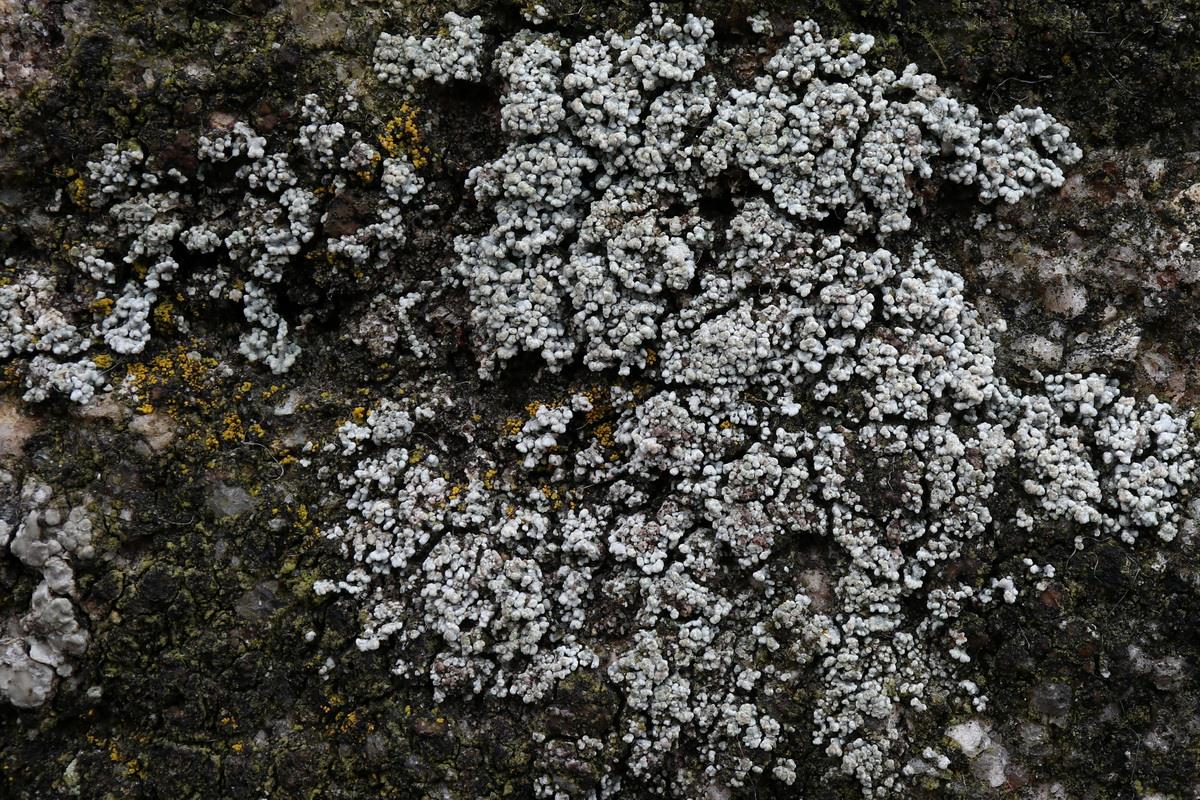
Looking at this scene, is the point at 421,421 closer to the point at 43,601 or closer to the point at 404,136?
the point at 404,136

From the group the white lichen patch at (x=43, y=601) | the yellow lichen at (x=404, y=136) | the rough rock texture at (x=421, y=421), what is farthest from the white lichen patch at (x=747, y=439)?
the white lichen patch at (x=43, y=601)

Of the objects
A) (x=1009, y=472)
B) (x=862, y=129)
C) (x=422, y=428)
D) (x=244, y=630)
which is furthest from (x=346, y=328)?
(x=1009, y=472)

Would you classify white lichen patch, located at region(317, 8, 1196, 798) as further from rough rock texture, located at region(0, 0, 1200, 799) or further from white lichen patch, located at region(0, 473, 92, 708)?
white lichen patch, located at region(0, 473, 92, 708)

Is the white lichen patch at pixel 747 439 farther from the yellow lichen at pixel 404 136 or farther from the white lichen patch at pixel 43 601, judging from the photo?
the white lichen patch at pixel 43 601

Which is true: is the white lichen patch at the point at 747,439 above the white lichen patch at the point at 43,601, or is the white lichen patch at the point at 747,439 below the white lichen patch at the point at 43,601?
above

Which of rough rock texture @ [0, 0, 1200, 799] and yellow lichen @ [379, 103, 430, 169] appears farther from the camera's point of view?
yellow lichen @ [379, 103, 430, 169]

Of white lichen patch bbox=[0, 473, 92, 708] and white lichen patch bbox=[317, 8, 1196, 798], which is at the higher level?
white lichen patch bbox=[317, 8, 1196, 798]

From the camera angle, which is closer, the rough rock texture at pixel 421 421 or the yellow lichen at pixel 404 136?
the rough rock texture at pixel 421 421

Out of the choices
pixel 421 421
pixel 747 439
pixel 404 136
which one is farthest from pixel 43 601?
pixel 747 439

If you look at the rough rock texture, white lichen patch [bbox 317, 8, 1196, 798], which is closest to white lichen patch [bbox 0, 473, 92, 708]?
the rough rock texture
